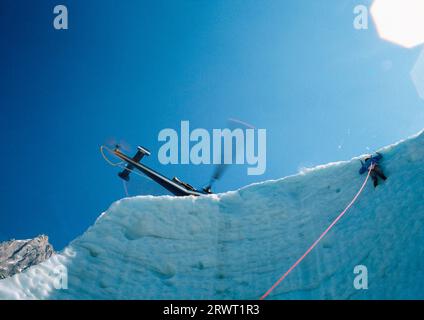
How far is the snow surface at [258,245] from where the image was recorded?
981 cm

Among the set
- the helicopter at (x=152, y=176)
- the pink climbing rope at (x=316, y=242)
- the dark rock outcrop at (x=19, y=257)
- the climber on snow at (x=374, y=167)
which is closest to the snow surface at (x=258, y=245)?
the pink climbing rope at (x=316, y=242)

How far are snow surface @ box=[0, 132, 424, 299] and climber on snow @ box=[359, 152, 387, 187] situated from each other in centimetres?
28

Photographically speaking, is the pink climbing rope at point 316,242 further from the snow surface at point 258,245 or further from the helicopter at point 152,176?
the helicopter at point 152,176

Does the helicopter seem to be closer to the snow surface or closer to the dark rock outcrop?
the snow surface

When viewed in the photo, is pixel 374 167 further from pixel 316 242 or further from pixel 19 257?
pixel 19 257

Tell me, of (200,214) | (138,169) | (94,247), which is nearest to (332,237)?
(200,214)

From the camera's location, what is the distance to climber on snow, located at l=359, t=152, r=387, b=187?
12571 millimetres

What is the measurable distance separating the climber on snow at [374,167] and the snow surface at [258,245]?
0.93 feet

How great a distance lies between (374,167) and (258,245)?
5.24 meters

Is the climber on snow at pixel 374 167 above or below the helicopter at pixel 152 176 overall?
below

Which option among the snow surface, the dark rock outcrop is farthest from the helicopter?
the dark rock outcrop
